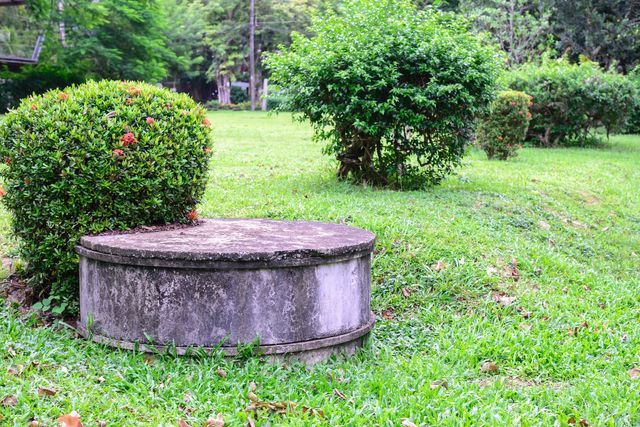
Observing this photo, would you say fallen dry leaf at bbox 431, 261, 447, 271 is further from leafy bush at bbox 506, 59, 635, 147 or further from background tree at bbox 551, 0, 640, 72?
background tree at bbox 551, 0, 640, 72

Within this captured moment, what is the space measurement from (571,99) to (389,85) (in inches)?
434

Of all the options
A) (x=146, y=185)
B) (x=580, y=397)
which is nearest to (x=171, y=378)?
(x=146, y=185)

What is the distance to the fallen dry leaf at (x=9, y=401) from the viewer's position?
3281 mm

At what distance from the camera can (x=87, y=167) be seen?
446 centimetres

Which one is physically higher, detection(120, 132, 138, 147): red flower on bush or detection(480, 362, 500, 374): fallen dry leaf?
detection(120, 132, 138, 147): red flower on bush

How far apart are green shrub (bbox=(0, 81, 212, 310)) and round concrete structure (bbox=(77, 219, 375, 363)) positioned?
1.07 feet

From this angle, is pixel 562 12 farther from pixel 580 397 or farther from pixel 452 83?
pixel 580 397

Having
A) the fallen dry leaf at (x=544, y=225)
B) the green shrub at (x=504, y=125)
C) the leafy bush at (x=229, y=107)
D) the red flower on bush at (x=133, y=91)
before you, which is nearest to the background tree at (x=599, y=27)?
the green shrub at (x=504, y=125)

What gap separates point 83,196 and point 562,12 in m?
27.8

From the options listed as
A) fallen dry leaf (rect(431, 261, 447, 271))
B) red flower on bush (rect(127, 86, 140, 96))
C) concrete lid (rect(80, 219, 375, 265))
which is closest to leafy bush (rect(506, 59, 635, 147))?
fallen dry leaf (rect(431, 261, 447, 271))

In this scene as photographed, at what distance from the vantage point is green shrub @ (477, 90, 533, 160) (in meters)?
14.1

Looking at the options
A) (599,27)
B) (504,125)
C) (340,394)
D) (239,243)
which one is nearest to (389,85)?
(239,243)

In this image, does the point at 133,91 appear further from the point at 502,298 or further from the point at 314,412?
the point at 502,298

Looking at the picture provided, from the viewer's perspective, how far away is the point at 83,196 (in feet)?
14.7
